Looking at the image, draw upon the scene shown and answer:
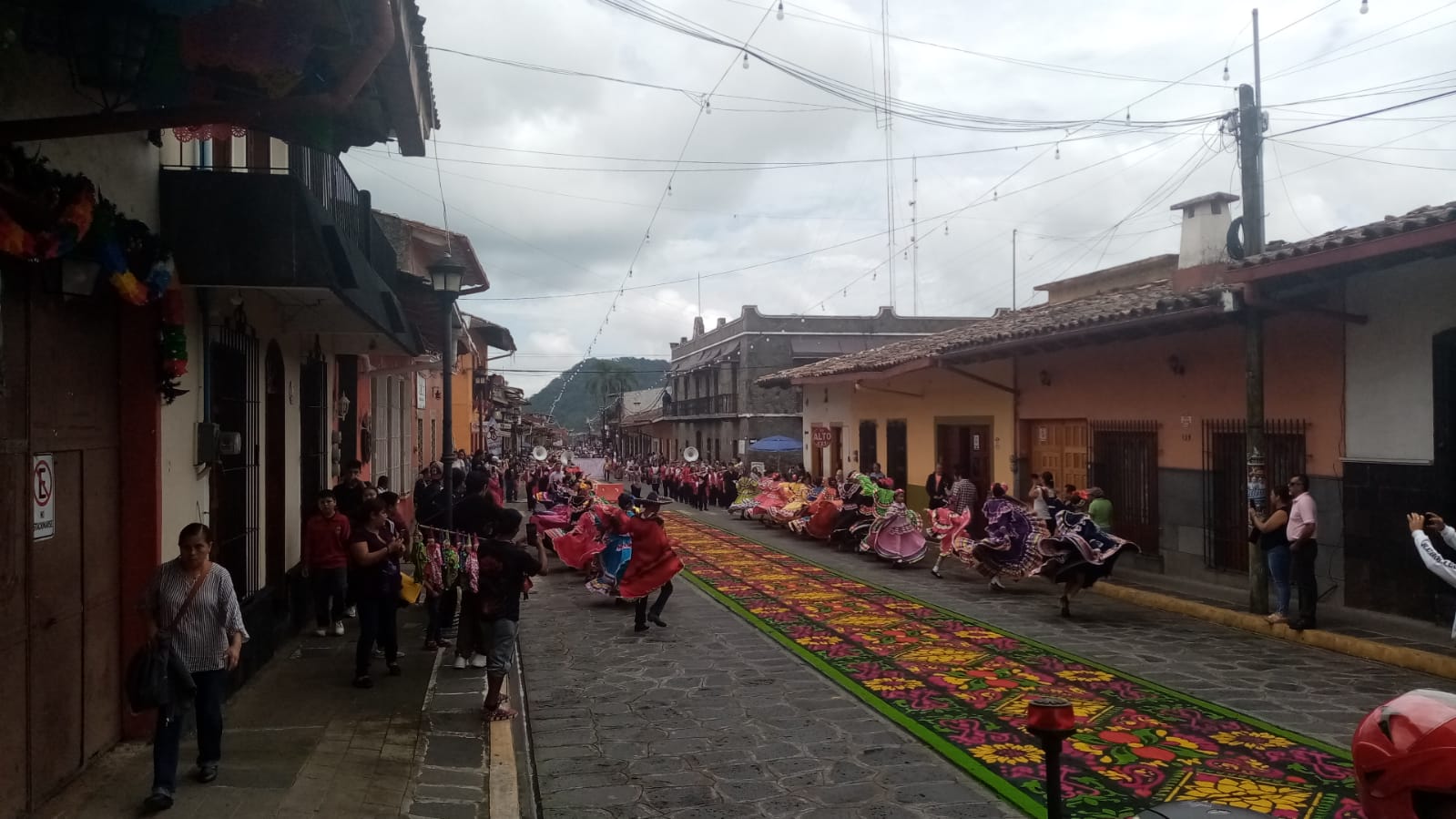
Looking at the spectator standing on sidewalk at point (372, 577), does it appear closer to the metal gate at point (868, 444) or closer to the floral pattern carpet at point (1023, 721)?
the floral pattern carpet at point (1023, 721)

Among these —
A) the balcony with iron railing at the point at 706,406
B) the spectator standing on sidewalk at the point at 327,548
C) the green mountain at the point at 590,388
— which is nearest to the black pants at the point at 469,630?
the spectator standing on sidewalk at the point at 327,548

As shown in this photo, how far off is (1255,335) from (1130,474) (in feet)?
14.8

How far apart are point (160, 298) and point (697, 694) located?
187 inches

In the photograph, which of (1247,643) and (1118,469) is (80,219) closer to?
(1247,643)

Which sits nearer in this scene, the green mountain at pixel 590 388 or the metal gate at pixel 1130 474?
the metal gate at pixel 1130 474

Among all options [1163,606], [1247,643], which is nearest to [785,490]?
[1163,606]

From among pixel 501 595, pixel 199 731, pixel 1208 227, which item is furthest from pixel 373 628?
pixel 1208 227

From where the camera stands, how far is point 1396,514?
10.5 m

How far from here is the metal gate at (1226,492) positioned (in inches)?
507

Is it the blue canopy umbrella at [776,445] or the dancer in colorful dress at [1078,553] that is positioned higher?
the blue canopy umbrella at [776,445]

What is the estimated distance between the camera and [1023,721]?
6.98 metres

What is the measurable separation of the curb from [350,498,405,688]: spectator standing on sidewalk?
861 centimetres

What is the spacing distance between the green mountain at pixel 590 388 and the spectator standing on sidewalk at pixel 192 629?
84.7 m

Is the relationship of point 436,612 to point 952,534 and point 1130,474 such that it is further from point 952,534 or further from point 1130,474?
point 1130,474
